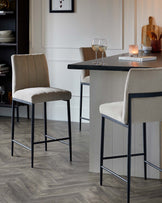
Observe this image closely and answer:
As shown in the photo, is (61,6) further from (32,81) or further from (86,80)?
(32,81)

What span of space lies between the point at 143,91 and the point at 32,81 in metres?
1.62

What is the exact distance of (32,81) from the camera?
4543 mm

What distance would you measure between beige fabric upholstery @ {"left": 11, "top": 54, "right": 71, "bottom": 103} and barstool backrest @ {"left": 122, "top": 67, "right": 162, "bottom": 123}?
1153mm

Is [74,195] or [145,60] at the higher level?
[145,60]

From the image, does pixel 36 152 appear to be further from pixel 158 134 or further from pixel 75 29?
pixel 75 29

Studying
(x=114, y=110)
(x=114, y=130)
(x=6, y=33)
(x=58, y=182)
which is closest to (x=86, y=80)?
(x=6, y=33)

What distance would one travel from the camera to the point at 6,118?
6.45 m

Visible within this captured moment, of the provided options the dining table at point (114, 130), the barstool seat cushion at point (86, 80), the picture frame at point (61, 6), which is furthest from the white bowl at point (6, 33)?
the dining table at point (114, 130)

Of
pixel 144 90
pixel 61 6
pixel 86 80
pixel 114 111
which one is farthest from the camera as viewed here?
pixel 61 6

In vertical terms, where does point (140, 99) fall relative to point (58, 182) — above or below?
above

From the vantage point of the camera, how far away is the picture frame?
6043mm

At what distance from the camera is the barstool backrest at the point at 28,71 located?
4430mm

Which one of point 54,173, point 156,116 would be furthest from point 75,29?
Answer: point 156,116

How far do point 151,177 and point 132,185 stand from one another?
0.79ft
